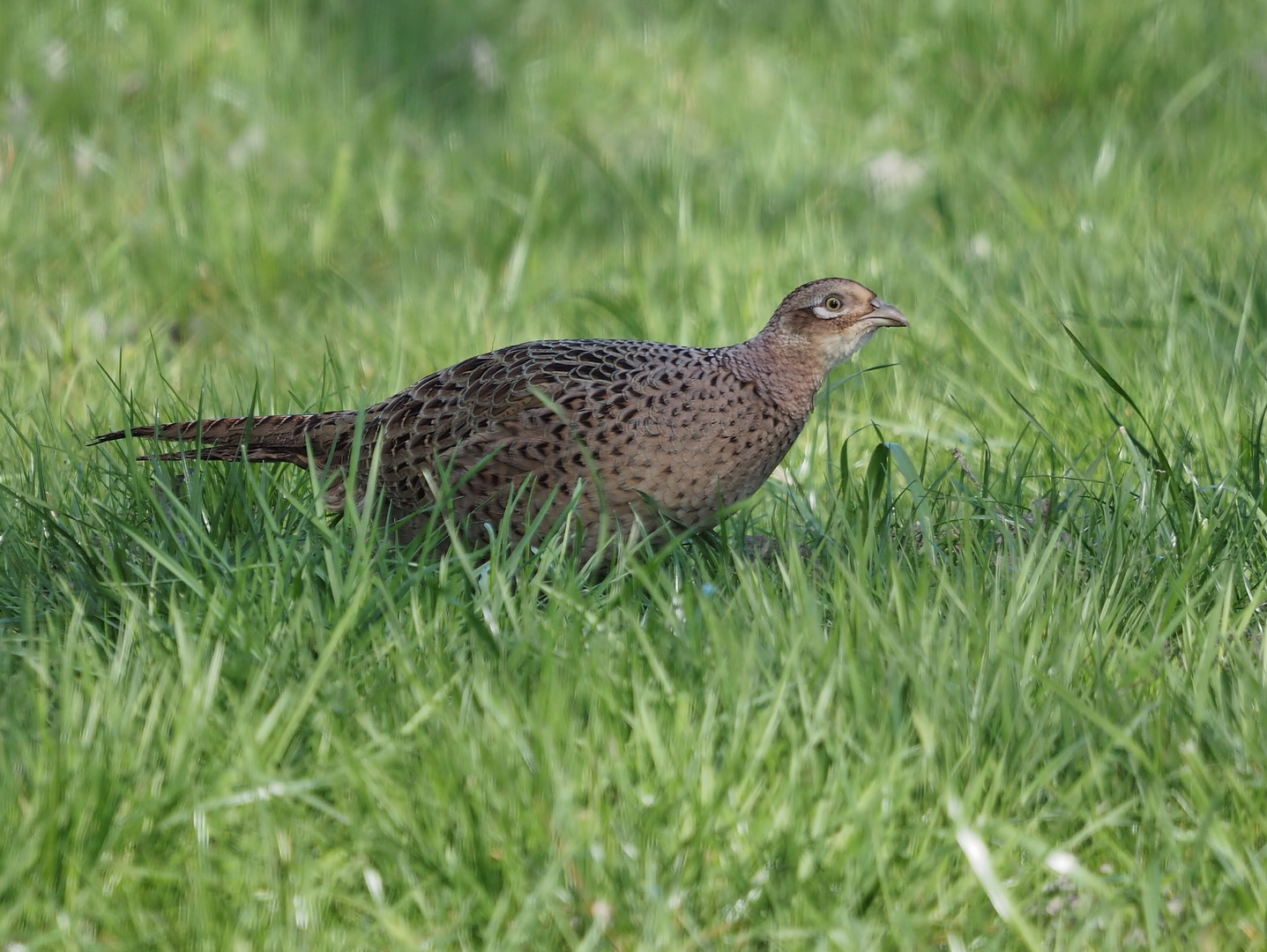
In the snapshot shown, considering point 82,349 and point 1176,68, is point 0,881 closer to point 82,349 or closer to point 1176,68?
point 82,349

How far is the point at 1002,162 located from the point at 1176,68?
1.23 meters

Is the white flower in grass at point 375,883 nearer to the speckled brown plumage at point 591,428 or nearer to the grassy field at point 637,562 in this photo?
the grassy field at point 637,562

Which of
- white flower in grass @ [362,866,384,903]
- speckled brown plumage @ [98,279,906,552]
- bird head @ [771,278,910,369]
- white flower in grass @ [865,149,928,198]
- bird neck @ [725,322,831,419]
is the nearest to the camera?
white flower in grass @ [362,866,384,903]

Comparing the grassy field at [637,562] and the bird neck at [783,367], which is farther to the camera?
the bird neck at [783,367]

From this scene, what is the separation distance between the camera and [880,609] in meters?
3.14

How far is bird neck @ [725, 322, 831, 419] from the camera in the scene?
12.9 feet

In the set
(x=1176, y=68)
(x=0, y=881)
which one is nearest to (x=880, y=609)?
(x=0, y=881)

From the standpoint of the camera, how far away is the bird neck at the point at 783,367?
3924mm

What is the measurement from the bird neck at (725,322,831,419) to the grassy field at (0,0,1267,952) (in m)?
0.22

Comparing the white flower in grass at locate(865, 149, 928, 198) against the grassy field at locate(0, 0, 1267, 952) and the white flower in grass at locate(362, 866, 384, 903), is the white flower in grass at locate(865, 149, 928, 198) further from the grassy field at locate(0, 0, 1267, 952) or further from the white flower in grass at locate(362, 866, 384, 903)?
the white flower in grass at locate(362, 866, 384, 903)

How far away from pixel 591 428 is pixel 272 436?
89 centimetres

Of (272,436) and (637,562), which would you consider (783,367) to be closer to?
(637,562)

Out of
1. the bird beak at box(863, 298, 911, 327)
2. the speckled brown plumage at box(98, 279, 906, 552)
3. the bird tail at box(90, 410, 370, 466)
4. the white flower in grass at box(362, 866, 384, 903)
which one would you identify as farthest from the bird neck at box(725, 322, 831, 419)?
the white flower in grass at box(362, 866, 384, 903)

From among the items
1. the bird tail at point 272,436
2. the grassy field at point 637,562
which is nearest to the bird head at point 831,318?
the grassy field at point 637,562
